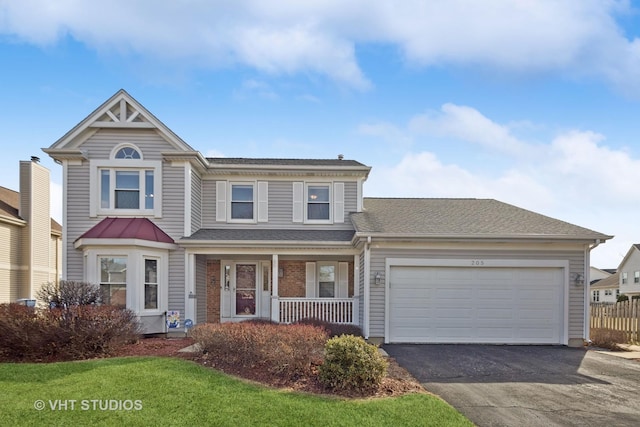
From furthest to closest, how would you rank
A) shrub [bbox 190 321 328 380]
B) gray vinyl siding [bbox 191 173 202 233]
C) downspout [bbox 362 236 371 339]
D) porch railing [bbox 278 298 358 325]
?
gray vinyl siding [bbox 191 173 202 233] → porch railing [bbox 278 298 358 325] → downspout [bbox 362 236 371 339] → shrub [bbox 190 321 328 380]

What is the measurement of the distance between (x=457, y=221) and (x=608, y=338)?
5.42m

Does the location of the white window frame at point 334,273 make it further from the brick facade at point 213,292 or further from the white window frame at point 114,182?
the white window frame at point 114,182

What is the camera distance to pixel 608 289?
163 feet

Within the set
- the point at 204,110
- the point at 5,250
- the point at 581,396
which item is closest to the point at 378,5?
the point at 204,110

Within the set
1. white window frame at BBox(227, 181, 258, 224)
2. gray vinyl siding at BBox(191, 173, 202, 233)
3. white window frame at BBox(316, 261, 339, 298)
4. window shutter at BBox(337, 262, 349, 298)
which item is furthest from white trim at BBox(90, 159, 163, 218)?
window shutter at BBox(337, 262, 349, 298)

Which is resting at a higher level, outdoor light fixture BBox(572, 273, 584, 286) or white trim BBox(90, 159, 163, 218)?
white trim BBox(90, 159, 163, 218)

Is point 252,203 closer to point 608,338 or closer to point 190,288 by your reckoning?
point 190,288

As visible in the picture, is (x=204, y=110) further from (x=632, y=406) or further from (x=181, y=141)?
(x=632, y=406)

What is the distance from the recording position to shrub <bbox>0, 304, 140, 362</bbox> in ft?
28.2

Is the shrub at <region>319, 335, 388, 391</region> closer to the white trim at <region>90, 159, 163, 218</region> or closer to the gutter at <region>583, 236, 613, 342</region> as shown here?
the gutter at <region>583, 236, 613, 342</region>

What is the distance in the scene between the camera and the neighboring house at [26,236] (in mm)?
18280

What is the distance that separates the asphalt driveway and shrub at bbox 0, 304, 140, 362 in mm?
6609

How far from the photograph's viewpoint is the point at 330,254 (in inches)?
546

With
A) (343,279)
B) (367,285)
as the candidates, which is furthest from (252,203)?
(367,285)
